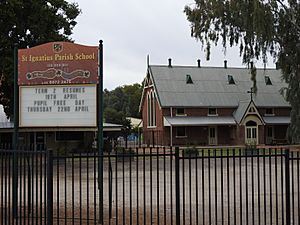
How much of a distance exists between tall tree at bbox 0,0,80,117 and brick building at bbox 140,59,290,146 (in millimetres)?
21256

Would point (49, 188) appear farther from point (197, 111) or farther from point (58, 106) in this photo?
point (197, 111)

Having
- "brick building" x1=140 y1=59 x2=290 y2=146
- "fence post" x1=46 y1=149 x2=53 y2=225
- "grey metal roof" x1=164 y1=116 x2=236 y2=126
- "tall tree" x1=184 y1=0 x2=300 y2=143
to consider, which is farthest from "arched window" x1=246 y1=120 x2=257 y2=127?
"fence post" x1=46 y1=149 x2=53 y2=225

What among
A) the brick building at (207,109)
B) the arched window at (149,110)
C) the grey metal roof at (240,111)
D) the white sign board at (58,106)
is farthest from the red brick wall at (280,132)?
the white sign board at (58,106)

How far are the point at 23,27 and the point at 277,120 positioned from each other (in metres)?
35.1

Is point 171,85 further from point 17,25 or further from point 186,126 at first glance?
point 17,25

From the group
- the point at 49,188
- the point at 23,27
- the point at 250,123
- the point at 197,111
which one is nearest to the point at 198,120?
the point at 197,111

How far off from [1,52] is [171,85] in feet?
93.1

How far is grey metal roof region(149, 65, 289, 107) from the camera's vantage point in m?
59.8

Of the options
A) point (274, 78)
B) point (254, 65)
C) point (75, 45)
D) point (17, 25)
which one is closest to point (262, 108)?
point (274, 78)

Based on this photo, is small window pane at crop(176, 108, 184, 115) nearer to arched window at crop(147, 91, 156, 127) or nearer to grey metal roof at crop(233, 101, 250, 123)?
arched window at crop(147, 91, 156, 127)

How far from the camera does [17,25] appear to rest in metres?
37.1

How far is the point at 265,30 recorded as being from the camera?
30359 millimetres

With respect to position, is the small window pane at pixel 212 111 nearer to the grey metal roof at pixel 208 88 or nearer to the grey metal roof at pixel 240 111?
the grey metal roof at pixel 208 88

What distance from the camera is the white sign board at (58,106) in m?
11.6
